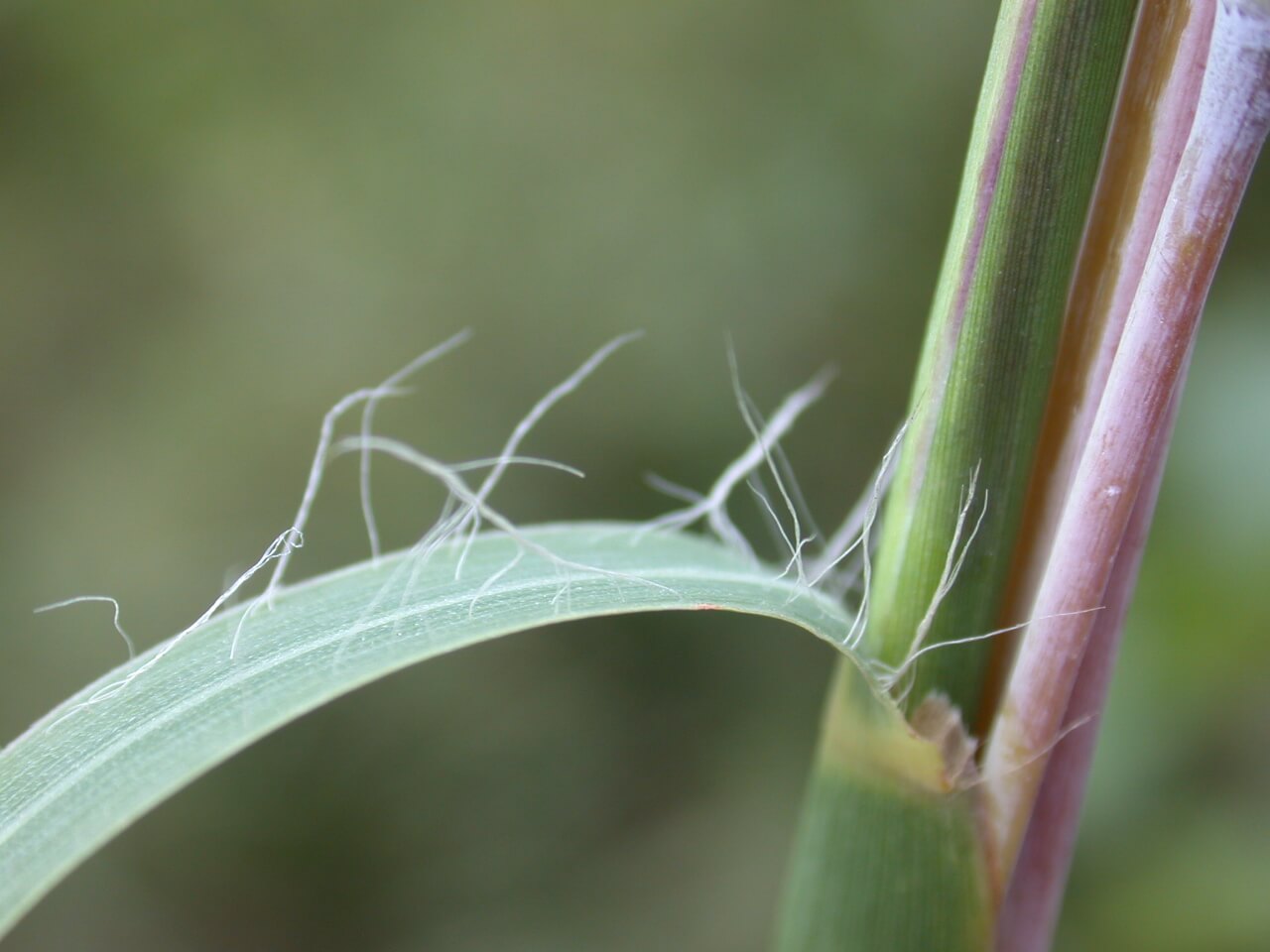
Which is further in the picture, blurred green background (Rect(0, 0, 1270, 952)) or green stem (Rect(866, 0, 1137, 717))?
blurred green background (Rect(0, 0, 1270, 952))

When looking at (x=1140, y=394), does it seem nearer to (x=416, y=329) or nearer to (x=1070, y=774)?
(x=1070, y=774)

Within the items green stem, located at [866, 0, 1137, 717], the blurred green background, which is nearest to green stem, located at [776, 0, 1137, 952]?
green stem, located at [866, 0, 1137, 717]

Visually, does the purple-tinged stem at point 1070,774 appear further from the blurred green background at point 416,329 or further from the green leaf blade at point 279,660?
the blurred green background at point 416,329

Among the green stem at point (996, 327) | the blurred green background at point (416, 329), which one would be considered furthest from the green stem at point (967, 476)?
the blurred green background at point (416, 329)

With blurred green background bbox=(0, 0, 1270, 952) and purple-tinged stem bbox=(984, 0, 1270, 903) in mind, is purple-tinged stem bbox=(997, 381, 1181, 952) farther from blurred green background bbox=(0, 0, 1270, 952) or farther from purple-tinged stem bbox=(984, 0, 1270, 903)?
blurred green background bbox=(0, 0, 1270, 952)

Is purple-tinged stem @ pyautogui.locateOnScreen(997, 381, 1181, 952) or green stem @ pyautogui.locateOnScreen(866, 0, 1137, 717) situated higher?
green stem @ pyautogui.locateOnScreen(866, 0, 1137, 717)

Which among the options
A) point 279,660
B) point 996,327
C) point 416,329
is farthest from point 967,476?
point 416,329

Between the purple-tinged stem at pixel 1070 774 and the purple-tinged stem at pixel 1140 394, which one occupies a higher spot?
the purple-tinged stem at pixel 1140 394

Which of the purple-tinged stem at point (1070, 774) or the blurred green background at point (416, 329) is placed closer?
the purple-tinged stem at point (1070, 774)

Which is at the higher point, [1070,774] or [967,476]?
[967,476]

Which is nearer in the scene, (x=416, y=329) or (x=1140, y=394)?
(x=1140, y=394)
